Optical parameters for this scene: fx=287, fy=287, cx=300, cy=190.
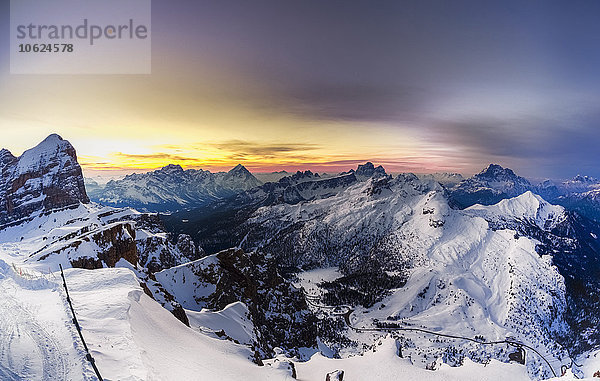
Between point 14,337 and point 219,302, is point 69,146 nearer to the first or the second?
point 219,302

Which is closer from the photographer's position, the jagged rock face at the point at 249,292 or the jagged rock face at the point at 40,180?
the jagged rock face at the point at 249,292

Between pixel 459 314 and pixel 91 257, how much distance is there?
187725 mm

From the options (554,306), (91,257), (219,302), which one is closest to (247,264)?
(219,302)

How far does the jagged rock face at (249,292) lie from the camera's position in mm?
78688

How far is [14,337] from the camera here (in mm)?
16359

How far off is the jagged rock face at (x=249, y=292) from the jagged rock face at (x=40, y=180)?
127 metres

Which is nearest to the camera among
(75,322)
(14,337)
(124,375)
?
(124,375)

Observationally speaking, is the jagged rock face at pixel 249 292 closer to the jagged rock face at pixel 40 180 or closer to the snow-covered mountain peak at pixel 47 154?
→ the jagged rock face at pixel 40 180

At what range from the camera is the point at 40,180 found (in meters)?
168

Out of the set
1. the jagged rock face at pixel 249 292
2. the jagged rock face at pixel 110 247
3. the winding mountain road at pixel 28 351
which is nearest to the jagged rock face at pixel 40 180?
the jagged rock face at pixel 249 292

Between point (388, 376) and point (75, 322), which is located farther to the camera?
point (388, 376)

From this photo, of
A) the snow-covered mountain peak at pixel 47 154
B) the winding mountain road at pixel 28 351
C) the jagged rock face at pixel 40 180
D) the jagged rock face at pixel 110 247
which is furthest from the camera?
the snow-covered mountain peak at pixel 47 154

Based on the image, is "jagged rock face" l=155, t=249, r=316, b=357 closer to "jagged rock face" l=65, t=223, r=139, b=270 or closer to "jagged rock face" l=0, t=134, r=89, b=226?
"jagged rock face" l=65, t=223, r=139, b=270

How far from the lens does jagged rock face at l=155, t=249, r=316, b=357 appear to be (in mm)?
78688
